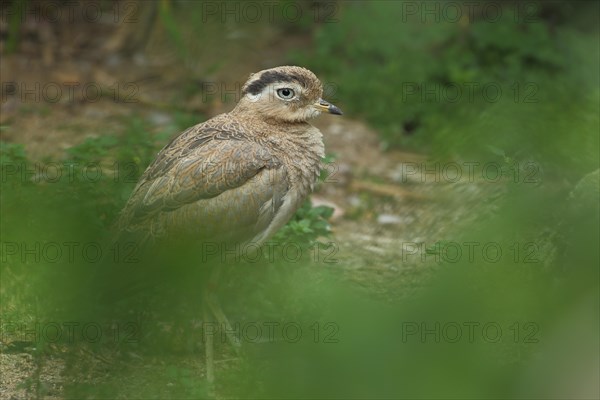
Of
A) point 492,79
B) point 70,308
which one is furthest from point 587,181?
point 492,79

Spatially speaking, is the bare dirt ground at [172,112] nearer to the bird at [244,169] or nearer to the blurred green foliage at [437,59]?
the blurred green foliage at [437,59]

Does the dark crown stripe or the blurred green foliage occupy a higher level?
the blurred green foliage

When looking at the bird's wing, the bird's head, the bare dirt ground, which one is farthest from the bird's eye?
the bare dirt ground

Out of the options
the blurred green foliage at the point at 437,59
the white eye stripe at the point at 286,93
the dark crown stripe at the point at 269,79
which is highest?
the blurred green foliage at the point at 437,59

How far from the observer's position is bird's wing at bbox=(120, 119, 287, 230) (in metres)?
5.34

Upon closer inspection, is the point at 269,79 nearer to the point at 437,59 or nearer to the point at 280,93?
the point at 280,93

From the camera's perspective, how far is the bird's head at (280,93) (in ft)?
19.8

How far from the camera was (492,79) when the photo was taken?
33.9 feet

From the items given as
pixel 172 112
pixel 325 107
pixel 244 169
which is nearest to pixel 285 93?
pixel 325 107

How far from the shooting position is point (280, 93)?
607cm

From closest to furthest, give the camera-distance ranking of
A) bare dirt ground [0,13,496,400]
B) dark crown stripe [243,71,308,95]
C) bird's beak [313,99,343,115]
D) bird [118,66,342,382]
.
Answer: bird [118,66,342,382] → dark crown stripe [243,71,308,95] → bird's beak [313,99,343,115] → bare dirt ground [0,13,496,400]

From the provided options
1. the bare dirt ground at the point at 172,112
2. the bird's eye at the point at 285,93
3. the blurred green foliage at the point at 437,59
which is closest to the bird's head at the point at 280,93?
the bird's eye at the point at 285,93

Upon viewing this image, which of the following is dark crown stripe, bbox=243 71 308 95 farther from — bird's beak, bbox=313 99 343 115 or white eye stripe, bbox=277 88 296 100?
bird's beak, bbox=313 99 343 115

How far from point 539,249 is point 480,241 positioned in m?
0.19
